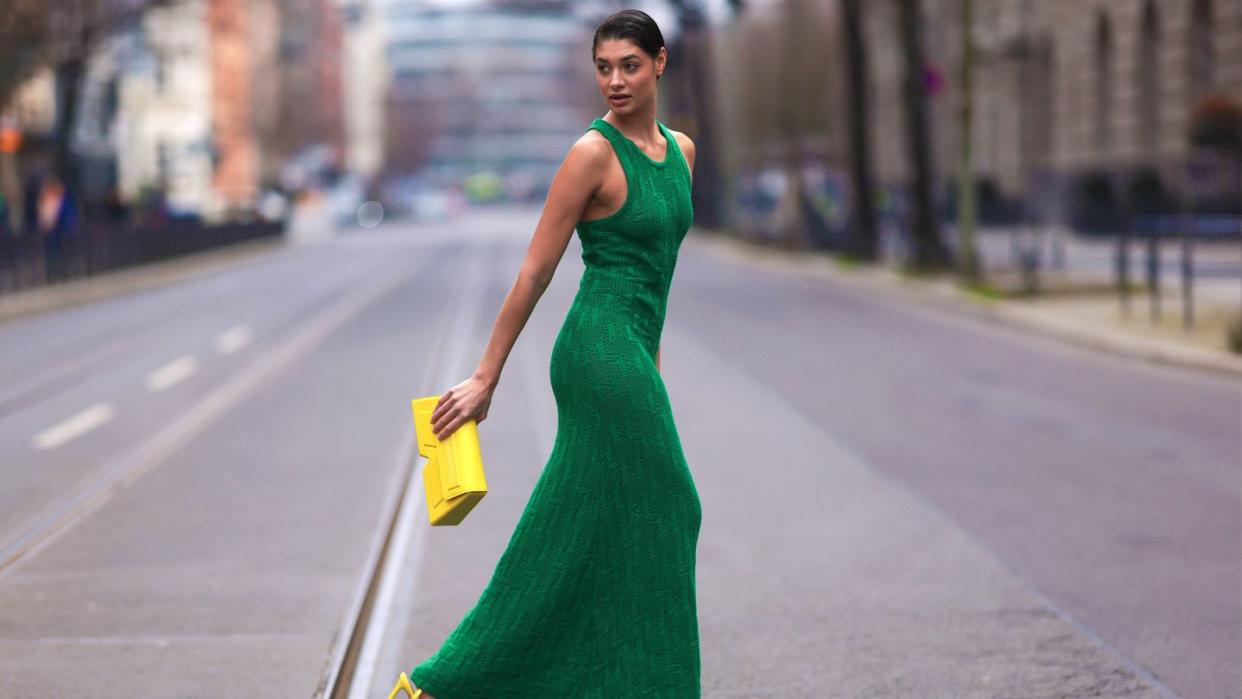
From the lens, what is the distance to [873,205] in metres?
31.4

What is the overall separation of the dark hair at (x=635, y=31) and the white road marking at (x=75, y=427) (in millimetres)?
7440

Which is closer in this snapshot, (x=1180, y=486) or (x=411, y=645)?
(x=411, y=645)

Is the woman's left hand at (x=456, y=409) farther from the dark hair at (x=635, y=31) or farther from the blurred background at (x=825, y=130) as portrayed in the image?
the blurred background at (x=825, y=130)

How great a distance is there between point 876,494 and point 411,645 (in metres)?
3.40

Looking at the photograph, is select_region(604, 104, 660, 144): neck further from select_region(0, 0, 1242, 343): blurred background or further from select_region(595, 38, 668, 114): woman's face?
select_region(0, 0, 1242, 343): blurred background

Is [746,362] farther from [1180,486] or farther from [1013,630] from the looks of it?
[1013,630]

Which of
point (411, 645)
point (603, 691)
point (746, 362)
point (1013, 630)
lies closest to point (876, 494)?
point (1013, 630)

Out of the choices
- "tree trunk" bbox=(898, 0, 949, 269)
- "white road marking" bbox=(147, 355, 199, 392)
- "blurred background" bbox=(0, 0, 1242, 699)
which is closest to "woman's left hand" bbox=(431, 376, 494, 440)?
"blurred background" bbox=(0, 0, 1242, 699)

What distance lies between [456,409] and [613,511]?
0.41 meters

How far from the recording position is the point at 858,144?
3145 cm

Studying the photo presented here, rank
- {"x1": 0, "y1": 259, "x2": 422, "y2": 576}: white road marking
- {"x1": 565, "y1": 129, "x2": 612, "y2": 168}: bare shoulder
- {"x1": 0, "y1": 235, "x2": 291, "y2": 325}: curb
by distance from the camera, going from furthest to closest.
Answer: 1. {"x1": 0, "y1": 235, "x2": 291, "y2": 325}: curb
2. {"x1": 0, "y1": 259, "x2": 422, "y2": 576}: white road marking
3. {"x1": 565, "y1": 129, "x2": 612, "y2": 168}: bare shoulder

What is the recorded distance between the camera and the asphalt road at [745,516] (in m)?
5.46

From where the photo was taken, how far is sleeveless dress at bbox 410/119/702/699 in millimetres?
3922

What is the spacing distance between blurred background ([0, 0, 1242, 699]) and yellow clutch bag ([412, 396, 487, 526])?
4.42 feet
